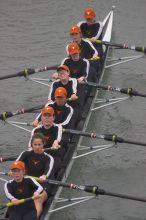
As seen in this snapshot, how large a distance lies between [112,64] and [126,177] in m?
5.14

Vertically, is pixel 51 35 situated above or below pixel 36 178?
above

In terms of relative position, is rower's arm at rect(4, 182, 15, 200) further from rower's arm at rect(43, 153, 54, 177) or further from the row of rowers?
rower's arm at rect(43, 153, 54, 177)

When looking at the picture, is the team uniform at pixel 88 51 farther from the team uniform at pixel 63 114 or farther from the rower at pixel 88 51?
the team uniform at pixel 63 114

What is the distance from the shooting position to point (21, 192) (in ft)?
39.4

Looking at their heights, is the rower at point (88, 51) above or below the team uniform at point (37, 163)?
above

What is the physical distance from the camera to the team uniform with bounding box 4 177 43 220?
38.7 ft

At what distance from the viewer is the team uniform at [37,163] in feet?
42.1

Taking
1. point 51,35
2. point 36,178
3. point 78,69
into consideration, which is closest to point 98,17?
point 51,35

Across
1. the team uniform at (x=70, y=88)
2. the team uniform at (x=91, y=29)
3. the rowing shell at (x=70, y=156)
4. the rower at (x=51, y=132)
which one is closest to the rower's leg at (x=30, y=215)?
the rowing shell at (x=70, y=156)

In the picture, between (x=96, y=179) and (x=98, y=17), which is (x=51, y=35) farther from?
(x=96, y=179)

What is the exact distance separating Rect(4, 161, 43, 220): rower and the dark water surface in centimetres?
115

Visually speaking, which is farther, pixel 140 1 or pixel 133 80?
pixel 140 1

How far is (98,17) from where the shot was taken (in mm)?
23547

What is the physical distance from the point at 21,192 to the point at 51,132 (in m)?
2.06
